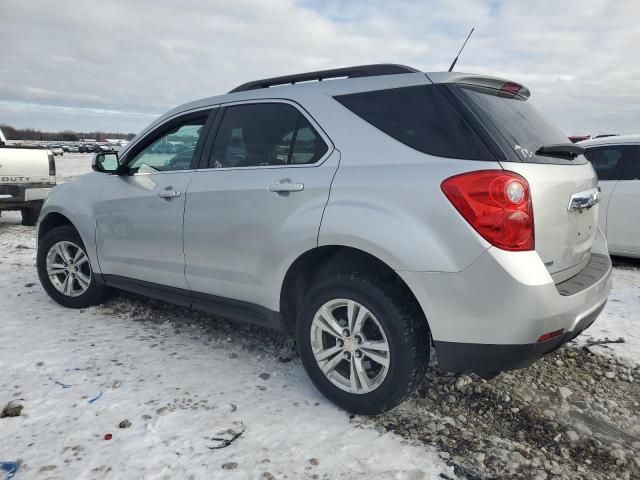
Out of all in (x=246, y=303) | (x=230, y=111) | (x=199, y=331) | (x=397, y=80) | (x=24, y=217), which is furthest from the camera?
(x=24, y=217)

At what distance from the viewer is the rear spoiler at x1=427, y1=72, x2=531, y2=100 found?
2564mm

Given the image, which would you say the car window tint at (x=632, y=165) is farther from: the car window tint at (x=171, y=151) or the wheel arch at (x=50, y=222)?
the wheel arch at (x=50, y=222)

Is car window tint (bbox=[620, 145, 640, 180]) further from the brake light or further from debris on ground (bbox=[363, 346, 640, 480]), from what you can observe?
the brake light

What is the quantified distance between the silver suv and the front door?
0.02 m

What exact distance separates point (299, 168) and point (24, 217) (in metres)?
7.78

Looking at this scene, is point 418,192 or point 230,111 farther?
point 230,111

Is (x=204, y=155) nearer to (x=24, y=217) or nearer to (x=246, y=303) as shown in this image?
(x=246, y=303)

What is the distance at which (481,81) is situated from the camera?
2684 millimetres

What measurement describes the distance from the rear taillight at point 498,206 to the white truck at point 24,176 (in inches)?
308

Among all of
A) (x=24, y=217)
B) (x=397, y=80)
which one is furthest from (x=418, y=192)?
(x=24, y=217)

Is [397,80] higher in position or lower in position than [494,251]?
higher

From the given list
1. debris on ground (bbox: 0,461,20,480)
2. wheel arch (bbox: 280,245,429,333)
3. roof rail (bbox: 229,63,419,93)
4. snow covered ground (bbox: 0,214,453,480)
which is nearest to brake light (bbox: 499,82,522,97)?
roof rail (bbox: 229,63,419,93)

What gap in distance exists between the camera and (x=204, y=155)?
136 inches

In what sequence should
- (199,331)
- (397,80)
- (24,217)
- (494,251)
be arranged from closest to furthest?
(494,251)
(397,80)
(199,331)
(24,217)
